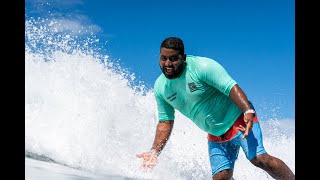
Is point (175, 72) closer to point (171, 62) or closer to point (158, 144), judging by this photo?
point (171, 62)

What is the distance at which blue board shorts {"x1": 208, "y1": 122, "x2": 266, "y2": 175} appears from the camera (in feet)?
16.1

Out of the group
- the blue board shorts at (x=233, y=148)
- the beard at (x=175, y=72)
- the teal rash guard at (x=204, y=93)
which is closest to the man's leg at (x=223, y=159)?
the blue board shorts at (x=233, y=148)

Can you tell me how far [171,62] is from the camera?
190 inches

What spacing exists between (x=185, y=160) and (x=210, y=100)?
4211mm

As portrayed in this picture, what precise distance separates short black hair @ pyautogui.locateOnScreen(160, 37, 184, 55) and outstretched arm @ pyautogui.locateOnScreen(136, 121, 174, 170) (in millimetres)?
960

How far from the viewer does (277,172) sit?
4762 mm

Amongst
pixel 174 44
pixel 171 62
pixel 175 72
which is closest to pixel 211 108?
pixel 175 72

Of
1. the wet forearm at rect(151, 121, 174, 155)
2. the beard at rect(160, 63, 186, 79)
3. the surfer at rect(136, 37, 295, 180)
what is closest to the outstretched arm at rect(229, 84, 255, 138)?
the surfer at rect(136, 37, 295, 180)

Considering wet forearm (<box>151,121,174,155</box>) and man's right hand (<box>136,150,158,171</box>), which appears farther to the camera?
wet forearm (<box>151,121,174,155</box>)

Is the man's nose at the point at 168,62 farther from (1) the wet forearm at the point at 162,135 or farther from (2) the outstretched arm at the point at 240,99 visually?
(1) the wet forearm at the point at 162,135

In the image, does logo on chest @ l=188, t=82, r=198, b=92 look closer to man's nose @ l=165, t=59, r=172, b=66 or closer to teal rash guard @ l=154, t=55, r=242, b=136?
teal rash guard @ l=154, t=55, r=242, b=136

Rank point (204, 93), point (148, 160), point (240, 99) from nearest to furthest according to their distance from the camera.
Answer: point (240, 99)
point (148, 160)
point (204, 93)

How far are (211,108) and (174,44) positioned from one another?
0.84 metres

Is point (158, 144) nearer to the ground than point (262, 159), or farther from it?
farther from it
